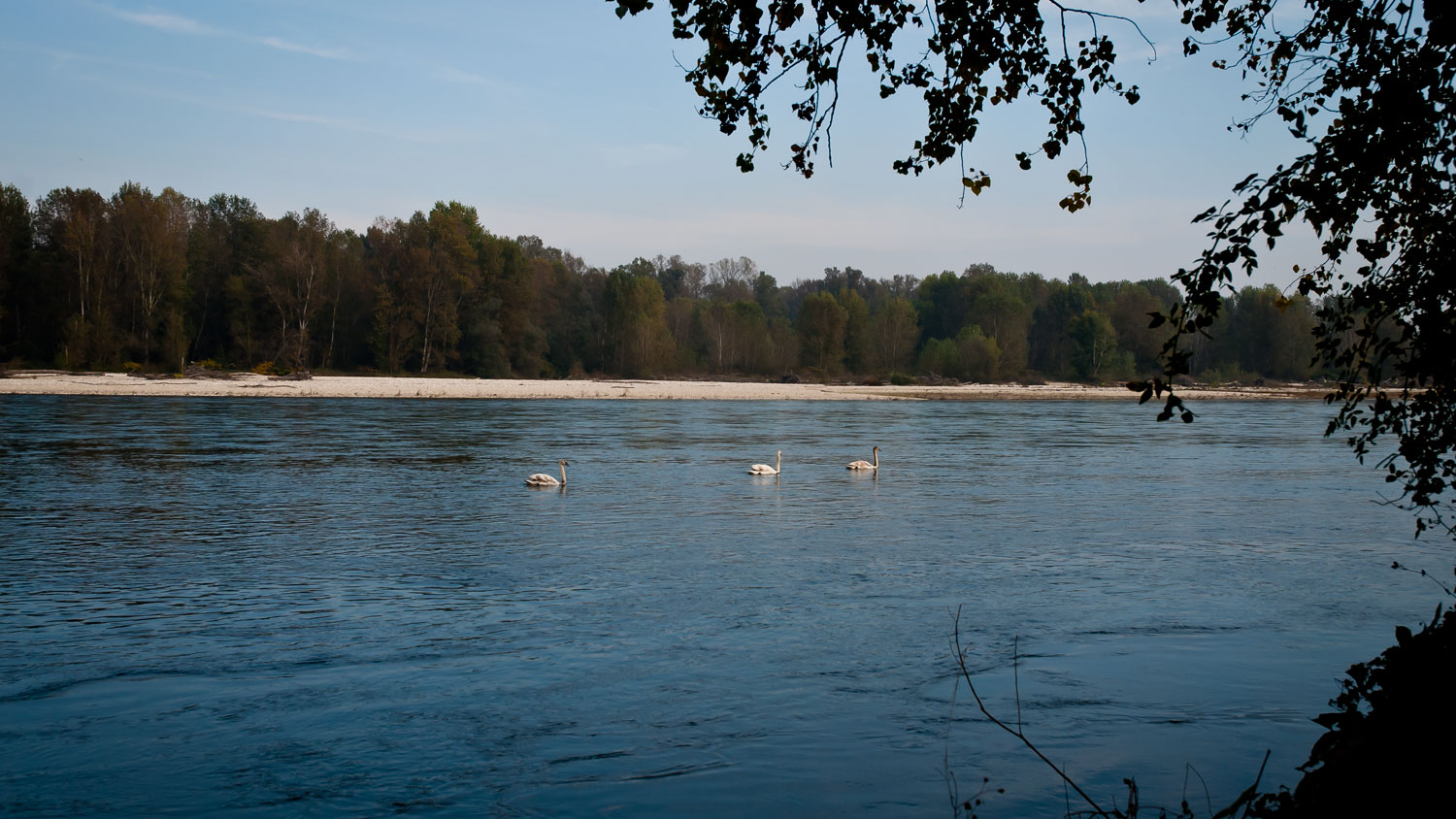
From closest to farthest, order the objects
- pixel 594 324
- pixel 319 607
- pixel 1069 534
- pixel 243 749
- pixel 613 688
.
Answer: pixel 243 749 < pixel 613 688 < pixel 319 607 < pixel 1069 534 < pixel 594 324

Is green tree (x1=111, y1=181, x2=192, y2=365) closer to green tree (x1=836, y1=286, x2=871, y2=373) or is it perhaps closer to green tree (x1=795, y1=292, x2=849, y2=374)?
green tree (x1=795, y1=292, x2=849, y2=374)

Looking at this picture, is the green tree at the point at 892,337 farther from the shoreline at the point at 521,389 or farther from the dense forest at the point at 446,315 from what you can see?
the shoreline at the point at 521,389

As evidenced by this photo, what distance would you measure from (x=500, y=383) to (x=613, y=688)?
65.1m

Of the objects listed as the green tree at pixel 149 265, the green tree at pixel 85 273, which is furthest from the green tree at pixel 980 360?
the green tree at pixel 85 273

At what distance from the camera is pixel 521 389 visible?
223ft

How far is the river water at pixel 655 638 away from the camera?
668 cm

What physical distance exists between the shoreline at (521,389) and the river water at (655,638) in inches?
1346

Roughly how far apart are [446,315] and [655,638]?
6942 centimetres

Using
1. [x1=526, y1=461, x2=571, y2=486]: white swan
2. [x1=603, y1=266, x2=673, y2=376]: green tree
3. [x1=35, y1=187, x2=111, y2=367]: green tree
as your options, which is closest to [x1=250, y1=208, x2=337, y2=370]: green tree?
[x1=35, y1=187, x2=111, y2=367]: green tree

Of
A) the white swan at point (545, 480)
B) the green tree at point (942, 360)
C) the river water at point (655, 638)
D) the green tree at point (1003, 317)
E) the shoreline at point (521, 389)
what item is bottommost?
the river water at point (655, 638)

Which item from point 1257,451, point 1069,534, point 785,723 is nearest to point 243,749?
point 785,723

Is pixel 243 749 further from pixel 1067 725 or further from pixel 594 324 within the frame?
pixel 594 324

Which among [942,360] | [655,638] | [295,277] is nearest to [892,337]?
[942,360]

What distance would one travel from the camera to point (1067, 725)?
761 cm
